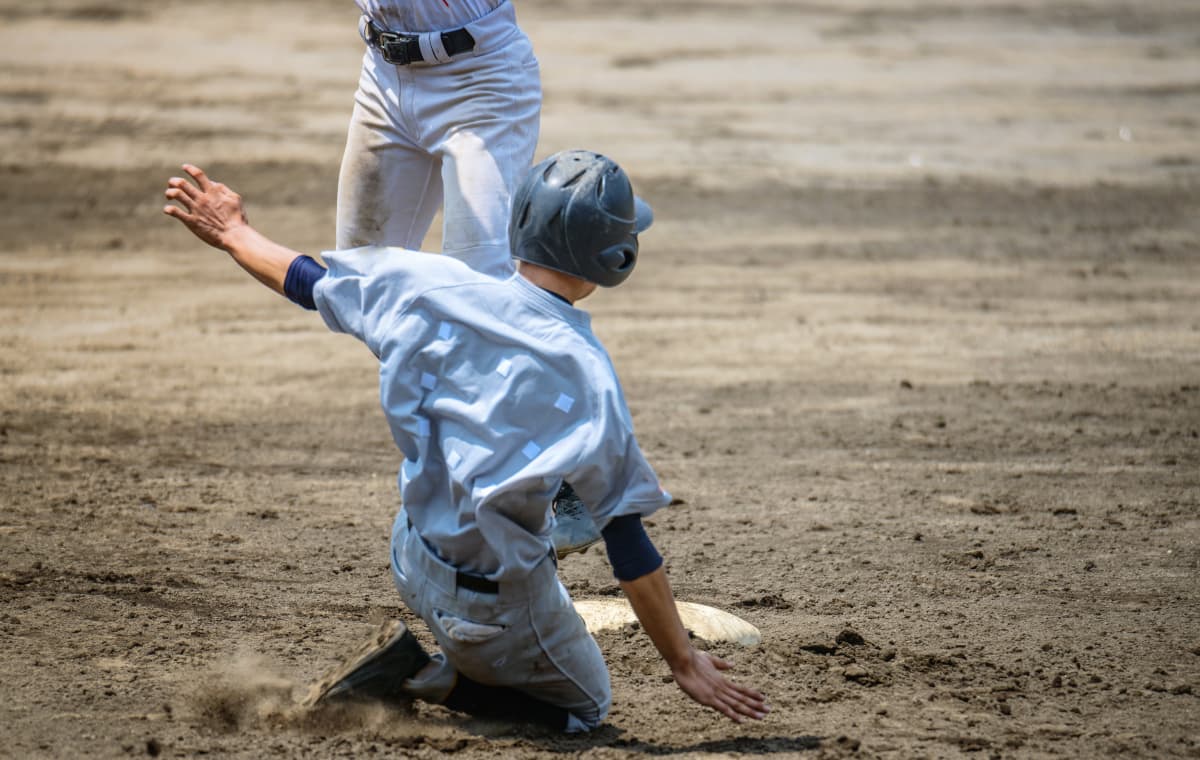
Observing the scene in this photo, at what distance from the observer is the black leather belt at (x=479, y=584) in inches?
123

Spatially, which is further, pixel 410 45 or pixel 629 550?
pixel 410 45

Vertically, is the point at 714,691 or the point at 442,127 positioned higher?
the point at 442,127

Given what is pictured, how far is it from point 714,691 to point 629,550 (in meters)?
0.40

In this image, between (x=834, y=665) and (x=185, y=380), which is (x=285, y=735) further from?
(x=185, y=380)

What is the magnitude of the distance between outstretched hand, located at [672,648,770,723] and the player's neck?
2.86 ft

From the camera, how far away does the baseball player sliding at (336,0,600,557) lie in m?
4.16

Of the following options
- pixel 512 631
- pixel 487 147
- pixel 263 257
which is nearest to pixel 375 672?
pixel 512 631

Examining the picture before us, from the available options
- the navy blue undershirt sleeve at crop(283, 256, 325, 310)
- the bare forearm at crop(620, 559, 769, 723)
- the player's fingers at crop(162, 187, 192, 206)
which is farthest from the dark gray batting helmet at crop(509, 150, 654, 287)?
the player's fingers at crop(162, 187, 192, 206)

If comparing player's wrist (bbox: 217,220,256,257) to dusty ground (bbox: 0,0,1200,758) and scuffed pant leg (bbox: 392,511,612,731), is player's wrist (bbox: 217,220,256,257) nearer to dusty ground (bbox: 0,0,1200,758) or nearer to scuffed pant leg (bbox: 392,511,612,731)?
scuffed pant leg (bbox: 392,511,612,731)

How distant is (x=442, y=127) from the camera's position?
4254 millimetres

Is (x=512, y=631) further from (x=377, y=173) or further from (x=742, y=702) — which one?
(x=377, y=173)

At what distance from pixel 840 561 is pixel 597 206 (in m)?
2.28

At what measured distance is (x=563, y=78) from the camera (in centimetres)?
1470

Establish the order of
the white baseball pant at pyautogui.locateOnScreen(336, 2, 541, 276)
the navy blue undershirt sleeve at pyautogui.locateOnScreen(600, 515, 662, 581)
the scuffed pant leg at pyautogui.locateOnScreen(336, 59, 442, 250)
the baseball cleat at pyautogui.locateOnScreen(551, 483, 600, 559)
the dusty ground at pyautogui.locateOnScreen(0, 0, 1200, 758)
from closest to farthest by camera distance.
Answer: the navy blue undershirt sleeve at pyautogui.locateOnScreen(600, 515, 662, 581), the dusty ground at pyautogui.locateOnScreen(0, 0, 1200, 758), the baseball cleat at pyautogui.locateOnScreen(551, 483, 600, 559), the white baseball pant at pyautogui.locateOnScreen(336, 2, 541, 276), the scuffed pant leg at pyautogui.locateOnScreen(336, 59, 442, 250)
